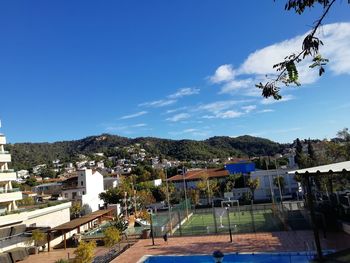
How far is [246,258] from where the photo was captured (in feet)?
65.9

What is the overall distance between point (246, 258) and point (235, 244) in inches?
123

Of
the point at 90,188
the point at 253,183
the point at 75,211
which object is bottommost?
the point at 75,211

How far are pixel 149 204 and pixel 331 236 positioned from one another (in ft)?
127

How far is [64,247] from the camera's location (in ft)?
96.6

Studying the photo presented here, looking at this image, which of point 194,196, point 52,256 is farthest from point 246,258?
point 194,196

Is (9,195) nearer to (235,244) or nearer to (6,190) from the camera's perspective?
(6,190)

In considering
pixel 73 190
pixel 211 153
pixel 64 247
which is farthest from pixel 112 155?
pixel 64 247

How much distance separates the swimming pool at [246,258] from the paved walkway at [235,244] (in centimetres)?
80

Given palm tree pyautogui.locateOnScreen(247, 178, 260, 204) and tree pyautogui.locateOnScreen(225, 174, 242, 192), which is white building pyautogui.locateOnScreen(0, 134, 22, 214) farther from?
tree pyautogui.locateOnScreen(225, 174, 242, 192)

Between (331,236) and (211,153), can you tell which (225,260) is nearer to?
(331,236)

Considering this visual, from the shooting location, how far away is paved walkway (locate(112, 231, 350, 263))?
2100 cm

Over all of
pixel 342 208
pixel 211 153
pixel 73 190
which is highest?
pixel 211 153

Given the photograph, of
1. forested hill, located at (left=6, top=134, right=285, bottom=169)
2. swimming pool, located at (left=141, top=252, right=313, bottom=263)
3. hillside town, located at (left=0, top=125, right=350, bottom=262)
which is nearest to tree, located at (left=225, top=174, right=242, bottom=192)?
hillside town, located at (left=0, top=125, right=350, bottom=262)

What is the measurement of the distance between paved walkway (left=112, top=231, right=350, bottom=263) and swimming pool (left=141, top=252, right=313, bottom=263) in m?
0.80
